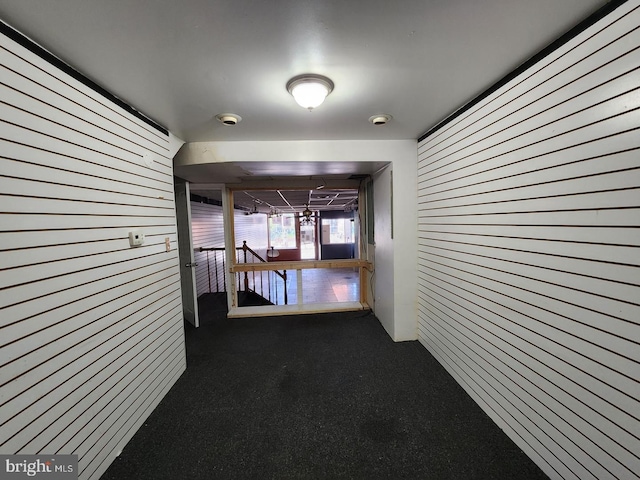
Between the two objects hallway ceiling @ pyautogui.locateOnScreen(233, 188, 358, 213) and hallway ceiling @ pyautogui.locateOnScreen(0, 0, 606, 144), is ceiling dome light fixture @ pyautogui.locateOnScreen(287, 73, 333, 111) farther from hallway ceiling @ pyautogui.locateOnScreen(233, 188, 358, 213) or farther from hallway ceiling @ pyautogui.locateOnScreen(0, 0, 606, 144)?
hallway ceiling @ pyautogui.locateOnScreen(233, 188, 358, 213)

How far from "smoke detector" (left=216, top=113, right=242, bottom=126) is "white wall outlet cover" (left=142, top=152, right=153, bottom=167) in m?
0.66

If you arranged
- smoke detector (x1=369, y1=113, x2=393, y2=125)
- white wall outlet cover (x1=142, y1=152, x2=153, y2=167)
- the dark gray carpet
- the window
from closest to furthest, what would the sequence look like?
the dark gray carpet < white wall outlet cover (x1=142, y1=152, x2=153, y2=167) < smoke detector (x1=369, y1=113, x2=393, y2=125) < the window

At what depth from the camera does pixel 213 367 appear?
2477 millimetres

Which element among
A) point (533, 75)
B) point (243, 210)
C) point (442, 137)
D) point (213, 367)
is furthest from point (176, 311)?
point (243, 210)

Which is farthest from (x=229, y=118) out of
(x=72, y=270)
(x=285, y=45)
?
(x=72, y=270)

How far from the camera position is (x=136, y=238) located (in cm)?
174

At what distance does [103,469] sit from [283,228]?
13967 millimetres

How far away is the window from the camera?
1473 cm

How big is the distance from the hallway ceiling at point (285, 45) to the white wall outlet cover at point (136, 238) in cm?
97

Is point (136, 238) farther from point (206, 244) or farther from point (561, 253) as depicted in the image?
point (206, 244)

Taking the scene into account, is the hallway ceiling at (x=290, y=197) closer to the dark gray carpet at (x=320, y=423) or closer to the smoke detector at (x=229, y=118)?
the smoke detector at (x=229, y=118)

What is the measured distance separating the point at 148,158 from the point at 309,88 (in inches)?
58.4

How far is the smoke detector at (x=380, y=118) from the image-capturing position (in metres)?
2.04

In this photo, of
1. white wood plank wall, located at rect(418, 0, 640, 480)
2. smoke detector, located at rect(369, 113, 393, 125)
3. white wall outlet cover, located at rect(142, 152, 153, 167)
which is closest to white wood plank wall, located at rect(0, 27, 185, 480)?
white wall outlet cover, located at rect(142, 152, 153, 167)
